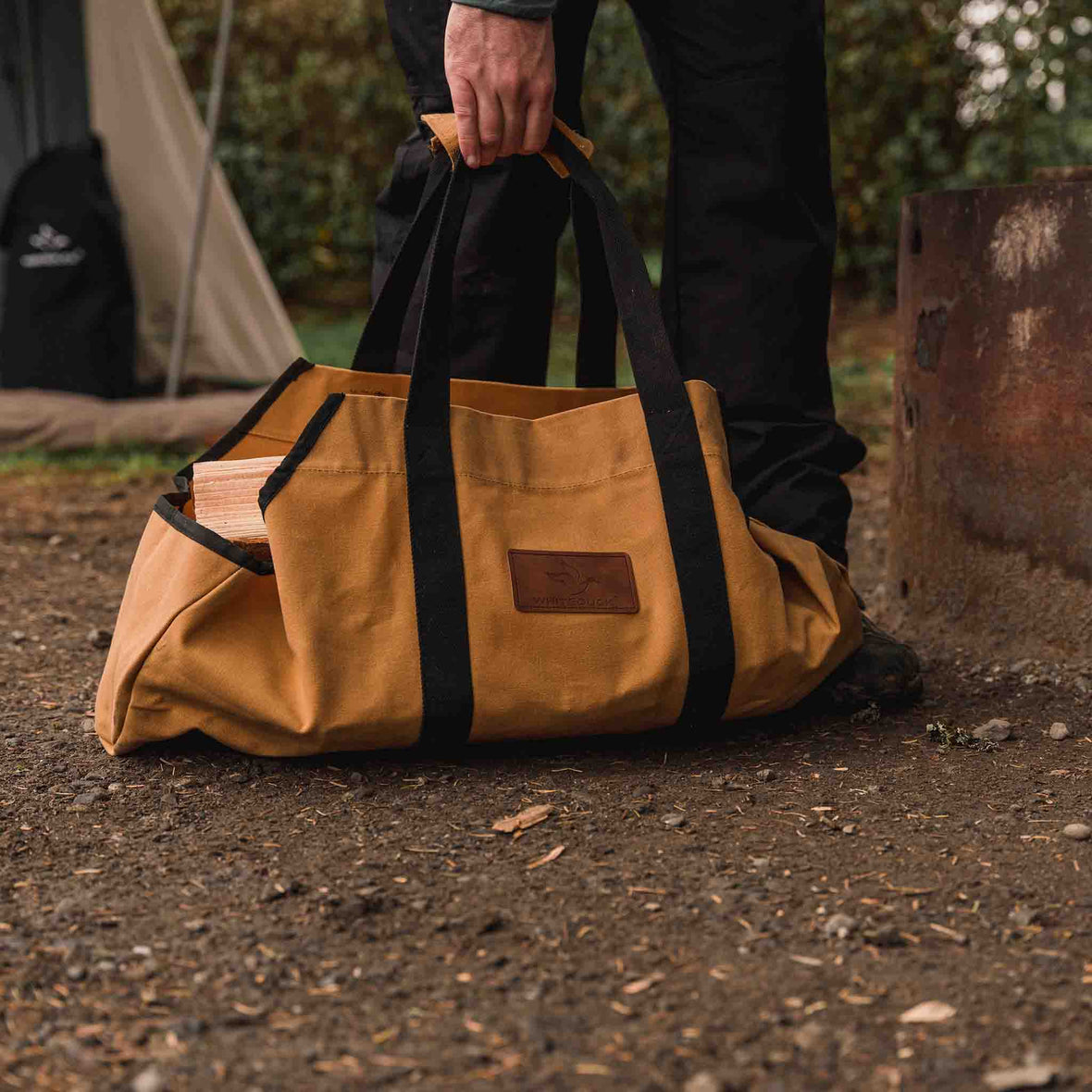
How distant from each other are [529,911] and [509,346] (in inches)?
37.2

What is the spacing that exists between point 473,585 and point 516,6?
0.67 metres

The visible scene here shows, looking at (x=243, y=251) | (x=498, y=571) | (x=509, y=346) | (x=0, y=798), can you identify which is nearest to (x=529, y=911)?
(x=498, y=571)

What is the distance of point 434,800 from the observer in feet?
4.75

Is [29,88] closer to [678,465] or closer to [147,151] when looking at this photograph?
[147,151]

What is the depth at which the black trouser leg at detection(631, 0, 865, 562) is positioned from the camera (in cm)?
182

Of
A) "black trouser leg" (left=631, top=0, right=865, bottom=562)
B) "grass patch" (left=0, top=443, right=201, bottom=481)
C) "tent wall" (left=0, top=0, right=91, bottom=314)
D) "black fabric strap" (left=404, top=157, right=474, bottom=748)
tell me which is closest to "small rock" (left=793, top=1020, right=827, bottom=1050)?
"black fabric strap" (left=404, top=157, right=474, bottom=748)

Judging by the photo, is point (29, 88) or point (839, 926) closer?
point (839, 926)

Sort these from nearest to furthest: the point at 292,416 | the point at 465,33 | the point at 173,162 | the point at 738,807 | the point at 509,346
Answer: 1. the point at 738,807
2. the point at 465,33
3. the point at 292,416
4. the point at 509,346
5. the point at 173,162

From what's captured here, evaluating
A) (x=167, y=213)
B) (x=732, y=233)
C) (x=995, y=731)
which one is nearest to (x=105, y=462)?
(x=167, y=213)

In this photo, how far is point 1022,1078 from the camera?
93cm

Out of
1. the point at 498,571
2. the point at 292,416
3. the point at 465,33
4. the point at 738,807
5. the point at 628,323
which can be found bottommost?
the point at 738,807

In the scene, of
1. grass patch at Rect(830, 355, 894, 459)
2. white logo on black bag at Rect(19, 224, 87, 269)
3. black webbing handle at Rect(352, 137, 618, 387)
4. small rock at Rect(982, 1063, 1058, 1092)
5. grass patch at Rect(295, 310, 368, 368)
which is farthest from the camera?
grass patch at Rect(295, 310, 368, 368)

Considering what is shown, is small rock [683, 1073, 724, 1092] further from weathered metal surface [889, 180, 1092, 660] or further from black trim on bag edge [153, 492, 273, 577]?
weathered metal surface [889, 180, 1092, 660]

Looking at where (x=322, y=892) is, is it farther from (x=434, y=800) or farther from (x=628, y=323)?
(x=628, y=323)
